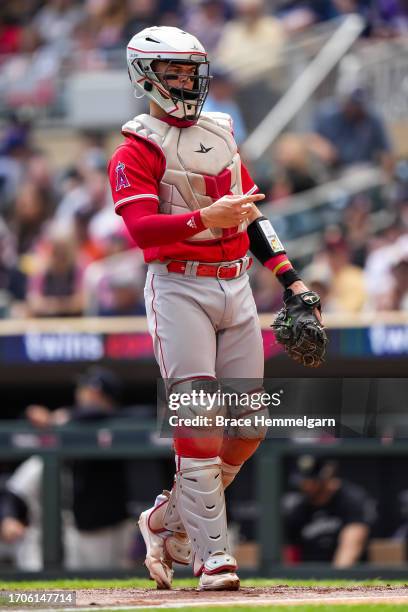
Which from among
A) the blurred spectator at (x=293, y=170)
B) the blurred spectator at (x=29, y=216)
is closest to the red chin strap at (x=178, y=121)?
the blurred spectator at (x=293, y=170)

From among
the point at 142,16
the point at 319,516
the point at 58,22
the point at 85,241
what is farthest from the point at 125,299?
the point at 58,22

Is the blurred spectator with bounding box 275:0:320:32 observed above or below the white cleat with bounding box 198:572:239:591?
above

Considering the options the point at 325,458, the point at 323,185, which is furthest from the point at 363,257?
the point at 325,458

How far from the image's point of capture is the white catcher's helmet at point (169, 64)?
479 centimetres

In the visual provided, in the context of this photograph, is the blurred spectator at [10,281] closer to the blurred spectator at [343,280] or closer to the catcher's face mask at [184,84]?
the blurred spectator at [343,280]

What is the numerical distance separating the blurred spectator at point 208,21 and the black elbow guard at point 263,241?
7909 mm

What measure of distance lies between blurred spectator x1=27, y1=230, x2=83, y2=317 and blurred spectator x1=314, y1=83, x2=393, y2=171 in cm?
219

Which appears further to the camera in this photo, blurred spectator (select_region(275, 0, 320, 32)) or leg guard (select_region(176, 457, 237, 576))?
blurred spectator (select_region(275, 0, 320, 32))

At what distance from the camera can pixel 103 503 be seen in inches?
334

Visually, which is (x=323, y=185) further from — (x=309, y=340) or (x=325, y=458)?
(x=309, y=340)

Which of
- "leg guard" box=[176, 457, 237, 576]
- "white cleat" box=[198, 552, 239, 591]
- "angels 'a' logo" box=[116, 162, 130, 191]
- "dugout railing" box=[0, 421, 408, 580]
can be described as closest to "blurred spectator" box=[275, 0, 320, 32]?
"dugout railing" box=[0, 421, 408, 580]

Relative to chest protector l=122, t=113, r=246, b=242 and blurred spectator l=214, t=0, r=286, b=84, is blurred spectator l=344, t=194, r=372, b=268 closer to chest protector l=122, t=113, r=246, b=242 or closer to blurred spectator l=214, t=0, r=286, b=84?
blurred spectator l=214, t=0, r=286, b=84

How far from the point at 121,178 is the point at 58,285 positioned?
18.6 feet

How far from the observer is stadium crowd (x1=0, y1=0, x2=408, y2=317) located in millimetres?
9688
